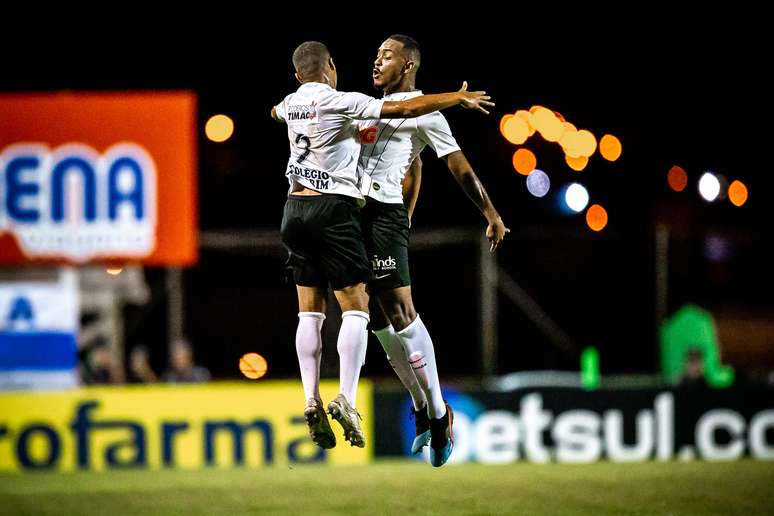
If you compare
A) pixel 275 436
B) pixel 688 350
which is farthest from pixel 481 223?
pixel 275 436

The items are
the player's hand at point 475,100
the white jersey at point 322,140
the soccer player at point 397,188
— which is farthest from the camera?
the soccer player at point 397,188

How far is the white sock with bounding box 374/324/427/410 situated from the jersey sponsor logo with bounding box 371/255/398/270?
20.5 inches

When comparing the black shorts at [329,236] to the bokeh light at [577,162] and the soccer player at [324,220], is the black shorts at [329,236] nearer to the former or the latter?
the soccer player at [324,220]

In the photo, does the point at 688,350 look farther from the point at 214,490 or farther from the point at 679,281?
the point at 214,490

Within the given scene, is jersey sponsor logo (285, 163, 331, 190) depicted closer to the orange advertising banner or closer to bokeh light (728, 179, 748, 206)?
the orange advertising banner

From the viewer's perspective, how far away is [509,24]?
20.8 metres

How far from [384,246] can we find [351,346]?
0.73m

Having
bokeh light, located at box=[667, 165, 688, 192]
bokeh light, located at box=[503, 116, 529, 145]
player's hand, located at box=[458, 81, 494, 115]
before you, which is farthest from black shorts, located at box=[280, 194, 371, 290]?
bokeh light, located at box=[667, 165, 688, 192]

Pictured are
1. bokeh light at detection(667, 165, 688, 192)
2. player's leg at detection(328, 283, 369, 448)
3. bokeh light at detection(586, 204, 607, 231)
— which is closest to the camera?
player's leg at detection(328, 283, 369, 448)

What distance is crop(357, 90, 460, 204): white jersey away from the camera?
30.3ft

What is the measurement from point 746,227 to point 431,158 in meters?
7.84

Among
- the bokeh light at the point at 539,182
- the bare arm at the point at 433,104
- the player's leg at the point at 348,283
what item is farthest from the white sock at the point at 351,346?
the bokeh light at the point at 539,182

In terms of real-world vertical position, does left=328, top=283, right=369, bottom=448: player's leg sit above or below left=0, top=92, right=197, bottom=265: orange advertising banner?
below

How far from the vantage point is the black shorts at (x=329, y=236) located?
888 cm
